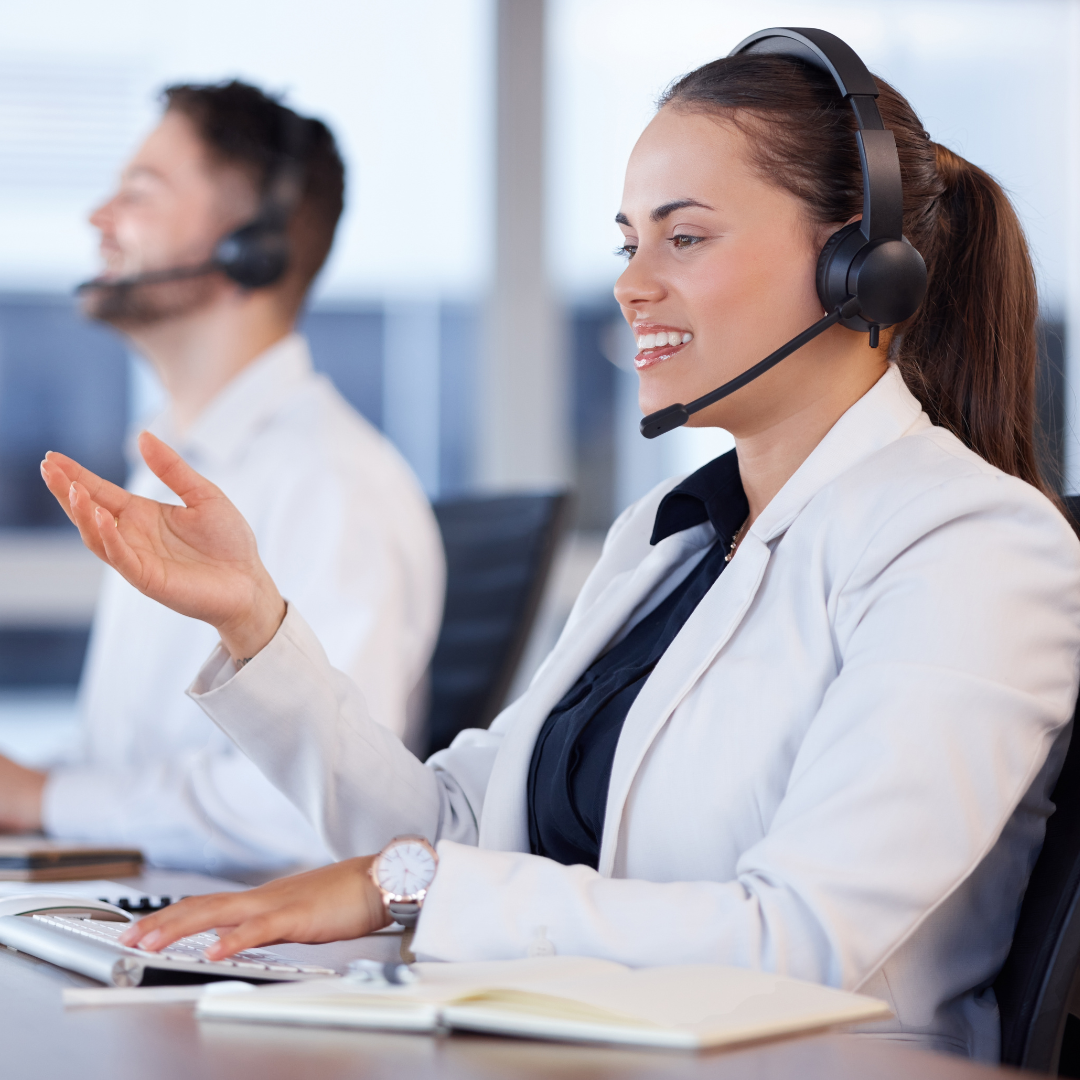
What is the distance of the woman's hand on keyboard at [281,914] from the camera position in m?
0.83

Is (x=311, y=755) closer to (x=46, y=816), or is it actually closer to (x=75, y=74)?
(x=46, y=816)

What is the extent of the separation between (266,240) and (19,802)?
911 millimetres

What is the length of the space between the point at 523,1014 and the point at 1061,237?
2.99 meters

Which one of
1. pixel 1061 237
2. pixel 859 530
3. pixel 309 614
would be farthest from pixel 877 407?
pixel 1061 237

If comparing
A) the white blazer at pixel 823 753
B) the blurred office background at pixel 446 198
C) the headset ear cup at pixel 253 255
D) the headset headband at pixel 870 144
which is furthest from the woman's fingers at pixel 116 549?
the blurred office background at pixel 446 198

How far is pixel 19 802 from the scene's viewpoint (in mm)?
1547

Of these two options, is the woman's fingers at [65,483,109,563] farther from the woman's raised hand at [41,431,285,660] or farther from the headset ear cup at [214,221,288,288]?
the headset ear cup at [214,221,288,288]

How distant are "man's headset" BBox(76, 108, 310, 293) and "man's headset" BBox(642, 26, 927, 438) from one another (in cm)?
108

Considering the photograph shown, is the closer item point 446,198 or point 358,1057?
point 358,1057

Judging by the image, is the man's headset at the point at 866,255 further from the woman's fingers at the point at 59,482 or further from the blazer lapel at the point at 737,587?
the woman's fingers at the point at 59,482

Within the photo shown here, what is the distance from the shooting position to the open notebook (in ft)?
2.11

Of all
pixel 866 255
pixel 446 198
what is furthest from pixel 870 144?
pixel 446 198

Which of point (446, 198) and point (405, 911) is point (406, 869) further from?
point (446, 198)

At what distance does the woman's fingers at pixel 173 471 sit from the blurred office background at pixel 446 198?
6.25ft
